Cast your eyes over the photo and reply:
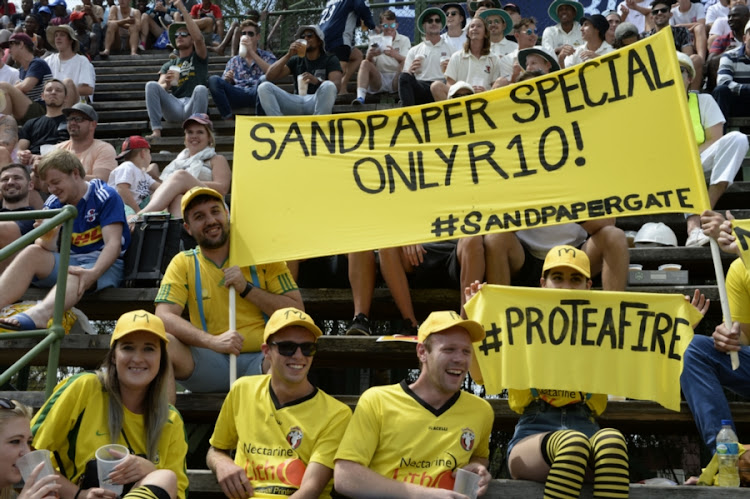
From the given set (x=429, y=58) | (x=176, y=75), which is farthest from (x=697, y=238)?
(x=176, y=75)

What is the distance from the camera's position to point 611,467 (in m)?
4.34

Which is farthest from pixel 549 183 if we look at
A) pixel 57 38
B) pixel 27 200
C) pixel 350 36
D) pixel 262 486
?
pixel 57 38

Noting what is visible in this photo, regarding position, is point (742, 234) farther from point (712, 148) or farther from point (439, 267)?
point (712, 148)

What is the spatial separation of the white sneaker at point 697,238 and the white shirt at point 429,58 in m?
4.22

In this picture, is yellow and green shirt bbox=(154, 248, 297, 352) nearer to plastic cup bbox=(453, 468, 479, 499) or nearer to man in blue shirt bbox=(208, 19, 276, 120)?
plastic cup bbox=(453, 468, 479, 499)

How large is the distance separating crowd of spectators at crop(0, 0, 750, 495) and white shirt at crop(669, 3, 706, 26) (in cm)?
2

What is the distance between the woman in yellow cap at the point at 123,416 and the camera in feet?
14.6

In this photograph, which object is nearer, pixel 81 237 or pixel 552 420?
pixel 552 420

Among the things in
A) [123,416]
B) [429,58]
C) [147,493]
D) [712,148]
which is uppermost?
[429,58]

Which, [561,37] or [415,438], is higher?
[561,37]

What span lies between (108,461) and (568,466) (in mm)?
1862

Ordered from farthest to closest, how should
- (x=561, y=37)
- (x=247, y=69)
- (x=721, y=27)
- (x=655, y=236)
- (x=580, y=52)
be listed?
(x=247, y=69) → (x=561, y=37) → (x=721, y=27) → (x=580, y=52) → (x=655, y=236)

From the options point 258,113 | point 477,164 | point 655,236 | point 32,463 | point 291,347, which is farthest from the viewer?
point 258,113

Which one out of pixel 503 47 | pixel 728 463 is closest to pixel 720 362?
pixel 728 463
